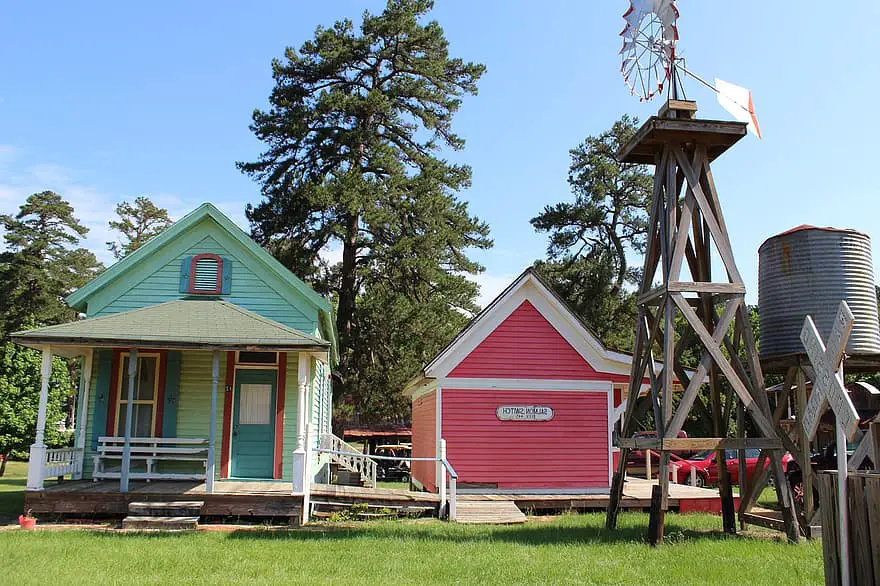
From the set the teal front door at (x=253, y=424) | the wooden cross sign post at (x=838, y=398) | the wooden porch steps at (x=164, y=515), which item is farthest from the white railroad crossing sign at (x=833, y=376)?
the teal front door at (x=253, y=424)

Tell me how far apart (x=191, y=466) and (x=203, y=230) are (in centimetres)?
520

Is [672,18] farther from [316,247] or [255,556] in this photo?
[316,247]

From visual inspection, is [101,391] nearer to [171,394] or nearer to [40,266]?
[171,394]

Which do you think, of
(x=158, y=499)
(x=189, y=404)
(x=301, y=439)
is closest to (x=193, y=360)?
(x=189, y=404)

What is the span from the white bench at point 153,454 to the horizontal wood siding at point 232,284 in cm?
320

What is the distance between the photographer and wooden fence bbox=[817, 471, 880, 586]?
17.3ft

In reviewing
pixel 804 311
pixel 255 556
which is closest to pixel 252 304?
pixel 255 556

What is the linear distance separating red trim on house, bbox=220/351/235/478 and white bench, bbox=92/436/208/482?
38cm

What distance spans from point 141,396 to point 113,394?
560 millimetres

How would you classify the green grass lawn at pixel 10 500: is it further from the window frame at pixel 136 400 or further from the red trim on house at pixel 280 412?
the red trim on house at pixel 280 412

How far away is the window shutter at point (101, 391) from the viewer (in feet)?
51.2

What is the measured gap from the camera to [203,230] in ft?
54.9

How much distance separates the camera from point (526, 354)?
1725 cm

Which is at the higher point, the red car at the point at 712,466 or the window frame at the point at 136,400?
the window frame at the point at 136,400
